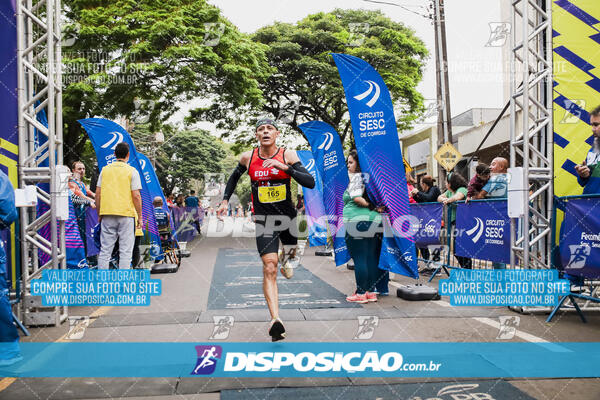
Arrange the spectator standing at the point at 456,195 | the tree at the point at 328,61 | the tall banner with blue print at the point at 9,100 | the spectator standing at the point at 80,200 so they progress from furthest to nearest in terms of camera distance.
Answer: the tree at the point at 328,61
the spectator standing at the point at 456,195
the spectator standing at the point at 80,200
the tall banner with blue print at the point at 9,100

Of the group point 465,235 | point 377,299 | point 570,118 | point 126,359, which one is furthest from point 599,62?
point 126,359

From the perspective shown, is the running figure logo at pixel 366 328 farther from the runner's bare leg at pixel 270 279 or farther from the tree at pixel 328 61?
the tree at pixel 328 61

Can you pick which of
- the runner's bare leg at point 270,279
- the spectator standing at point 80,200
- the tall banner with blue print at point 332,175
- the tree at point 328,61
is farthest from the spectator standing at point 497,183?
the tree at point 328,61

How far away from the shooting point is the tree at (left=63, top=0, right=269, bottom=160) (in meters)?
16.7

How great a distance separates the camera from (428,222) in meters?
9.60

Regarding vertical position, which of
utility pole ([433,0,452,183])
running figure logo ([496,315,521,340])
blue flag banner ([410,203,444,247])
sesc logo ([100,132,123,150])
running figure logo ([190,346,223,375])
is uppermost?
utility pole ([433,0,452,183])

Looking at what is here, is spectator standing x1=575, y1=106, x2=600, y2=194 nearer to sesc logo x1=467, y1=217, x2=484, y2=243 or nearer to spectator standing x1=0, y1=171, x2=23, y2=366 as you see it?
sesc logo x1=467, y1=217, x2=484, y2=243

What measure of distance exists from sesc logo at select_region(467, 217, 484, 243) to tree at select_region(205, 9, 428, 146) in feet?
58.6

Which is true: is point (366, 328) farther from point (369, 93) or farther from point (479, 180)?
point (479, 180)

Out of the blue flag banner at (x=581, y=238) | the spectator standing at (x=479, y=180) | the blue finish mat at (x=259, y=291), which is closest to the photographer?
the blue flag banner at (x=581, y=238)

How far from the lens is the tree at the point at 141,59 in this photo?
16734 millimetres

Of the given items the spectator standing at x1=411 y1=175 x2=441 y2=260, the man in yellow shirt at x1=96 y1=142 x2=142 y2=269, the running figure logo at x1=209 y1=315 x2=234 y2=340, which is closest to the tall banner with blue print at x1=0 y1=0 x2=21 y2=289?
the man in yellow shirt at x1=96 y1=142 x2=142 y2=269

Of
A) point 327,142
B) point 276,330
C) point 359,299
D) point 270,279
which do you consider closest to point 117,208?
point 270,279

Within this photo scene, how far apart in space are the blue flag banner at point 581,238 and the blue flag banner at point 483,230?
3.53 feet
